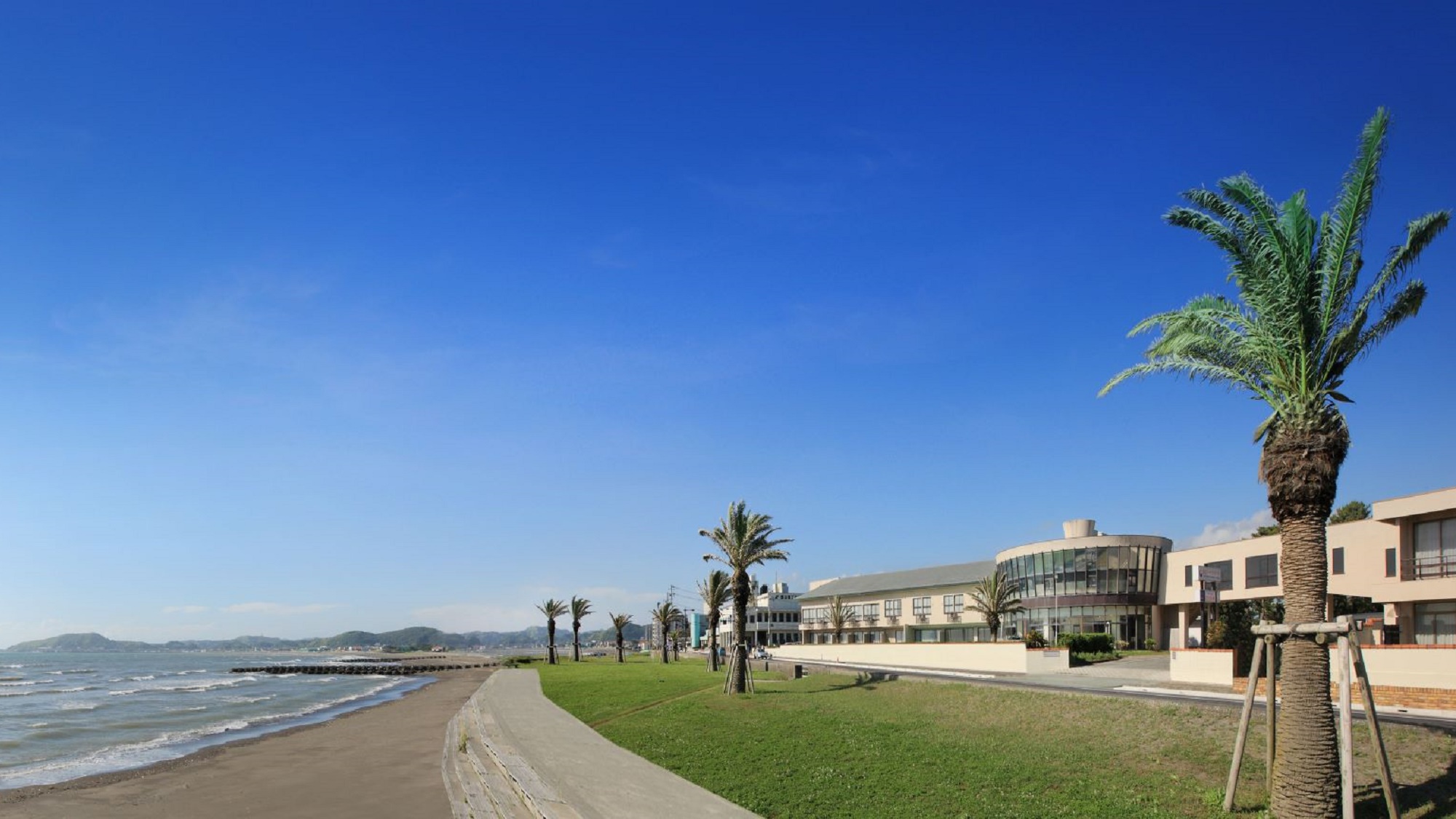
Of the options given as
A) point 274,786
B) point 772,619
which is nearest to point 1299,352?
point 274,786

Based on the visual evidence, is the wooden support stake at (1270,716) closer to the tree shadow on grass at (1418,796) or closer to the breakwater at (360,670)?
the tree shadow on grass at (1418,796)

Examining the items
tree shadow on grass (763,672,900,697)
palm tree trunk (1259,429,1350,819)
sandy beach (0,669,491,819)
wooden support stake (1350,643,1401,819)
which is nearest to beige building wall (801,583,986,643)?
tree shadow on grass (763,672,900,697)

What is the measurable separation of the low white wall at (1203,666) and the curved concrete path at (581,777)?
67.8 feet

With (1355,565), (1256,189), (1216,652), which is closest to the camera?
(1256,189)

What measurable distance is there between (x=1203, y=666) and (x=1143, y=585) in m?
40.5

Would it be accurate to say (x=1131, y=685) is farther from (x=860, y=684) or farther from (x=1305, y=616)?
(x=1305, y=616)

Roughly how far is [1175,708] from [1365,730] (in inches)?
186

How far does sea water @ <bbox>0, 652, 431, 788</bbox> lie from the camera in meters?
33.5

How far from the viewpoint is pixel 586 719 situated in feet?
114

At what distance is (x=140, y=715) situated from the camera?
5416 centimetres

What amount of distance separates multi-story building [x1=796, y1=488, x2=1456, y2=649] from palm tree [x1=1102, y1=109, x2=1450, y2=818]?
15.2 metres

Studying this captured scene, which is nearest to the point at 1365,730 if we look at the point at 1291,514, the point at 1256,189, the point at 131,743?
the point at 1291,514

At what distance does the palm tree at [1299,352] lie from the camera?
14859mm

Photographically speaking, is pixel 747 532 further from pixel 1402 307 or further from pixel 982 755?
pixel 1402 307
